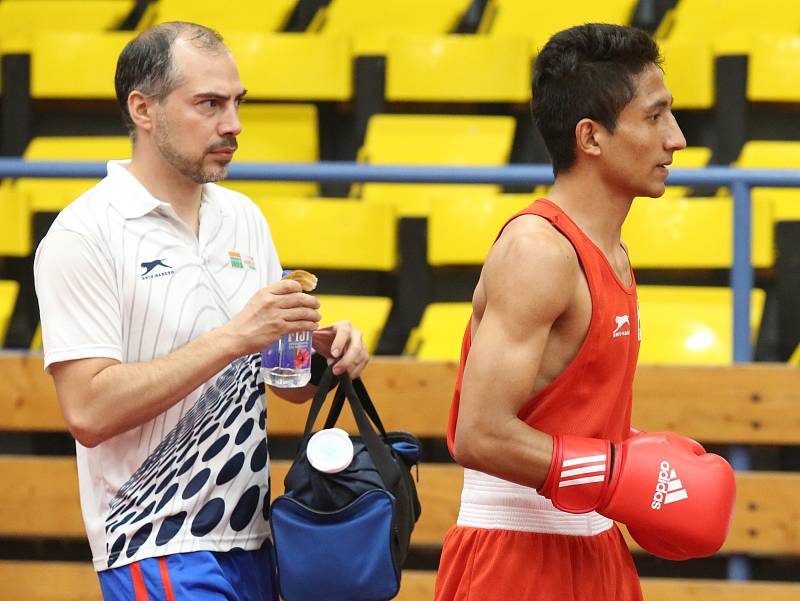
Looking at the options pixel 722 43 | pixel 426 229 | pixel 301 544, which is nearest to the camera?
pixel 301 544

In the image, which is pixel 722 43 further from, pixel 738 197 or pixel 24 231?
pixel 24 231

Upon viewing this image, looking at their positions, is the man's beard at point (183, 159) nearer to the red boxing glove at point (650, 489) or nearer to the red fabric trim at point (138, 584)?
the red fabric trim at point (138, 584)

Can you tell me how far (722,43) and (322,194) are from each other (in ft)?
6.05

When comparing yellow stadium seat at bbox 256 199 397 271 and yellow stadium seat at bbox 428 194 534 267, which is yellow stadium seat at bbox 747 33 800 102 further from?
yellow stadium seat at bbox 256 199 397 271

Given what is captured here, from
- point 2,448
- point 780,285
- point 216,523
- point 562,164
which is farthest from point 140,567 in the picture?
point 780,285

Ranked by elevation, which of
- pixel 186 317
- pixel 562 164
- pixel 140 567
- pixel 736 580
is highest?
pixel 562 164

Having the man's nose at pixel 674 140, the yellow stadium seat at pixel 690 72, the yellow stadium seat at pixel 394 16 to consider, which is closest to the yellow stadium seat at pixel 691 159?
the yellow stadium seat at pixel 690 72

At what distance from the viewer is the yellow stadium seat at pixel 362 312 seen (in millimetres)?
4309

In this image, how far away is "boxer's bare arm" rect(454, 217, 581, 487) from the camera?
216cm

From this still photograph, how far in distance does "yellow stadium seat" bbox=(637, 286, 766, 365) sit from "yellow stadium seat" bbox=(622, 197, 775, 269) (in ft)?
0.38

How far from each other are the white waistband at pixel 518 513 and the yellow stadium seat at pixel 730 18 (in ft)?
12.6

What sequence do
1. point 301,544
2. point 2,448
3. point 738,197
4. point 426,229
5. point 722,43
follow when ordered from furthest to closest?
point 722,43 < point 426,229 < point 2,448 < point 738,197 < point 301,544

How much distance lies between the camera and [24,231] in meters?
4.40

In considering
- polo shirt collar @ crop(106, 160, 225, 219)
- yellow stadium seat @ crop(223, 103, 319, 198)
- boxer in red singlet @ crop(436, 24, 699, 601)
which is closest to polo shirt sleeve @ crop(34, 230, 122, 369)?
polo shirt collar @ crop(106, 160, 225, 219)
